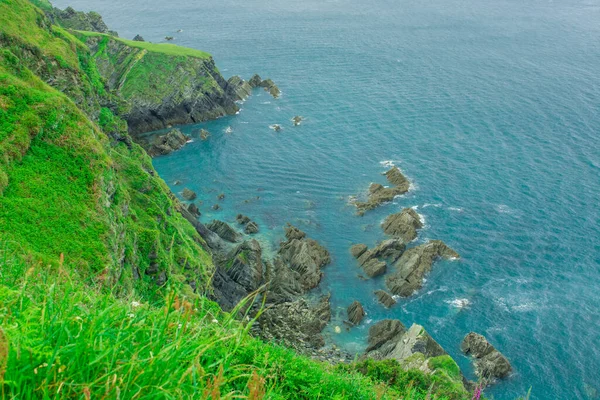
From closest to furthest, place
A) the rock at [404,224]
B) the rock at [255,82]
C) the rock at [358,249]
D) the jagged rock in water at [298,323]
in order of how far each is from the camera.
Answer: the jagged rock in water at [298,323]
the rock at [358,249]
the rock at [404,224]
the rock at [255,82]

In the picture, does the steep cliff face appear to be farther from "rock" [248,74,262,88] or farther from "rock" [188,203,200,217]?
"rock" [188,203,200,217]

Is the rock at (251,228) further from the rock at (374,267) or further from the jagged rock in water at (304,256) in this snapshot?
the rock at (374,267)

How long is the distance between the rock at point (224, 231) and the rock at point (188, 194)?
987 centimetres

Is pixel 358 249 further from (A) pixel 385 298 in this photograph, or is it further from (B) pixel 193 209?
(B) pixel 193 209

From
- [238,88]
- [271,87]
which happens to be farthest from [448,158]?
[238,88]

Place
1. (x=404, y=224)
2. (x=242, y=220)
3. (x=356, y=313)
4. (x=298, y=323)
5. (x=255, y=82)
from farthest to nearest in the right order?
(x=255, y=82) < (x=242, y=220) < (x=404, y=224) < (x=356, y=313) < (x=298, y=323)

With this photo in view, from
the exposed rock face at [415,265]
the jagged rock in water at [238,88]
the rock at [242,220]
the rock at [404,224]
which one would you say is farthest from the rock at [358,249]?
the jagged rock in water at [238,88]

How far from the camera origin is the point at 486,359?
47438 mm

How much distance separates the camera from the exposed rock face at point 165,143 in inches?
3366

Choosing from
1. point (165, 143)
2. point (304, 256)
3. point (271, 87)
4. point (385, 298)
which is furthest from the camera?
point (271, 87)

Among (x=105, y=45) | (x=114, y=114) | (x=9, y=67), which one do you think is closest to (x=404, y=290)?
(x=114, y=114)

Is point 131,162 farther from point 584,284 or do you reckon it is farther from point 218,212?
point 584,284

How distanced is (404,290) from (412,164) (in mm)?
29531

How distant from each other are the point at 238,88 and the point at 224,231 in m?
51.4
